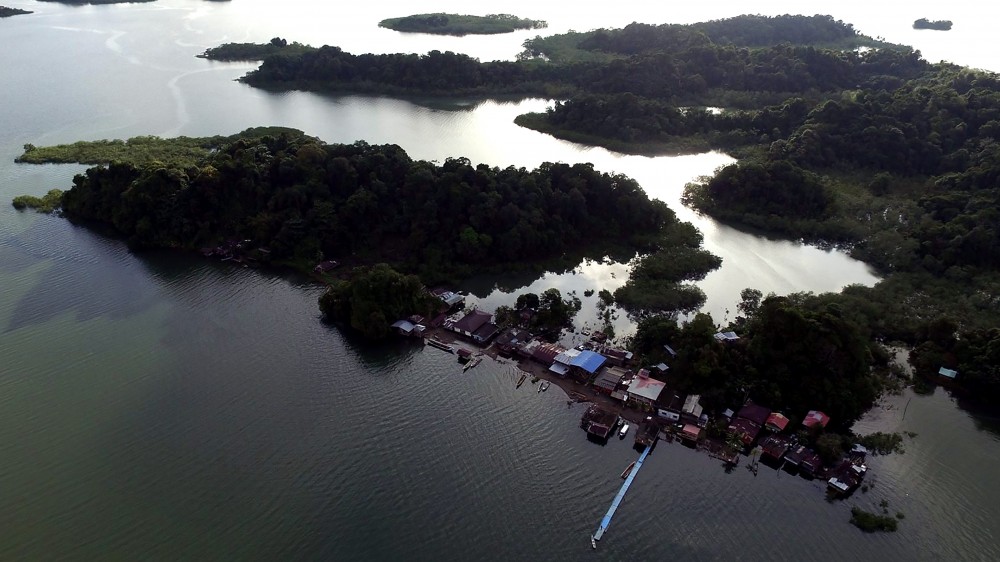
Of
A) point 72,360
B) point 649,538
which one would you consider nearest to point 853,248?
point 649,538

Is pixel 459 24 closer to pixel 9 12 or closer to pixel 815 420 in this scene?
pixel 9 12

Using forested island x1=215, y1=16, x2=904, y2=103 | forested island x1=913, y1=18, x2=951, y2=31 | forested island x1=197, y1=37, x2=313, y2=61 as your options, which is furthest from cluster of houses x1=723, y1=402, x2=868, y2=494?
forested island x1=913, y1=18, x2=951, y2=31

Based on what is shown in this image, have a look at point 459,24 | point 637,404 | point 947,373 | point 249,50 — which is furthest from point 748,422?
point 459,24

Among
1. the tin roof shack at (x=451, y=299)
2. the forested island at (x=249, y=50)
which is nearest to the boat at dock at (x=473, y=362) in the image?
the tin roof shack at (x=451, y=299)

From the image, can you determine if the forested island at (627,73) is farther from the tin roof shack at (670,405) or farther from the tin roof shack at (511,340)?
the tin roof shack at (670,405)

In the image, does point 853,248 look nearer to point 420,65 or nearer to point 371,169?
point 371,169

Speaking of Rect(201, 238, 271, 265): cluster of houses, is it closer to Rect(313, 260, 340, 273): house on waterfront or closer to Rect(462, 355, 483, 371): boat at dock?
Rect(313, 260, 340, 273): house on waterfront

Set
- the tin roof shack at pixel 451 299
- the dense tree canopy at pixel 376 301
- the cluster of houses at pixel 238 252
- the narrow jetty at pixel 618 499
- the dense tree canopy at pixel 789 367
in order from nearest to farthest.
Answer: the narrow jetty at pixel 618 499, the dense tree canopy at pixel 789 367, the dense tree canopy at pixel 376 301, the tin roof shack at pixel 451 299, the cluster of houses at pixel 238 252
